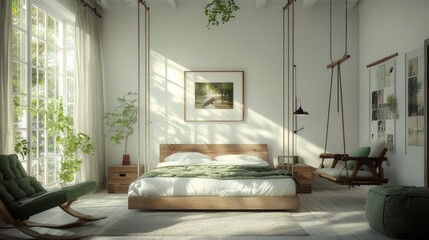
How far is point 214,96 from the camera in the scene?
8914 millimetres

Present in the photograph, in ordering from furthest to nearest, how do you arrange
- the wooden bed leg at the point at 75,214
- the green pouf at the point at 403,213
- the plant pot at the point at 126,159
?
the plant pot at the point at 126,159, the wooden bed leg at the point at 75,214, the green pouf at the point at 403,213

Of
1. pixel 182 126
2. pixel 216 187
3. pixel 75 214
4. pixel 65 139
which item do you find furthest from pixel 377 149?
pixel 65 139

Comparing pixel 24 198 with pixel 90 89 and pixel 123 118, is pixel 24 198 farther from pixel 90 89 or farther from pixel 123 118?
pixel 123 118

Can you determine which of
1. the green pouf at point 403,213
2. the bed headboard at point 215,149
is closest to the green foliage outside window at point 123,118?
the bed headboard at point 215,149

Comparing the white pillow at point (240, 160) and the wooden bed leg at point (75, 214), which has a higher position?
the white pillow at point (240, 160)

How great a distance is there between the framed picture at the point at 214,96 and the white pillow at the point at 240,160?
74cm

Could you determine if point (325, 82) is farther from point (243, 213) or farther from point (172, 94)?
point (243, 213)

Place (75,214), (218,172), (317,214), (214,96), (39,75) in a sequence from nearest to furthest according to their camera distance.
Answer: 1. (75,214)
2. (317,214)
3. (218,172)
4. (39,75)
5. (214,96)

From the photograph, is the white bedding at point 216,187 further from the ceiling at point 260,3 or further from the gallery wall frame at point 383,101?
the ceiling at point 260,3

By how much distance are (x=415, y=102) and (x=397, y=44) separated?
1.07 meters

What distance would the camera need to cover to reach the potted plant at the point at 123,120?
28.1 ft

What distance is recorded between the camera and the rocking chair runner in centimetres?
455

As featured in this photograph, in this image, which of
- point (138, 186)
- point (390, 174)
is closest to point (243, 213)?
point (138, 186)

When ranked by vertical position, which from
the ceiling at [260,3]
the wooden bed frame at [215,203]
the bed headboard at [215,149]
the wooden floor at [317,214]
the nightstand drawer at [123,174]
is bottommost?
the wooden floor at [317,214]
